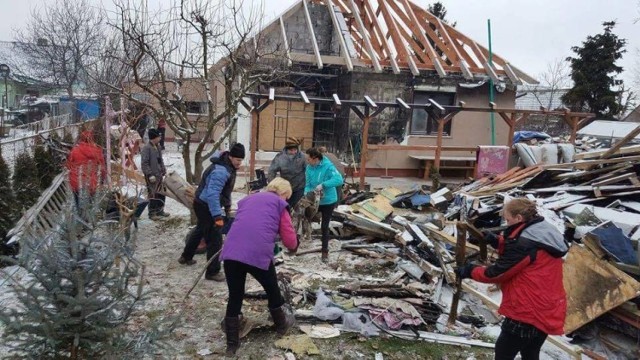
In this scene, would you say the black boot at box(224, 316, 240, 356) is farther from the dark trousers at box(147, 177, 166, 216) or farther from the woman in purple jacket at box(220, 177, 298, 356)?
the dark trousers at box(147, 177, 166, 216)

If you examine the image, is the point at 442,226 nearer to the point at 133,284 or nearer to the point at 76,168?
the point at 133,284

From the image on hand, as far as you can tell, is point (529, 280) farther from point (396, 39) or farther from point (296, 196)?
point (396, 39)

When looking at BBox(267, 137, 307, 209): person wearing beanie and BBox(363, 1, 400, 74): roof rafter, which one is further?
BBox(363, 1, 400, 74): roof rafter

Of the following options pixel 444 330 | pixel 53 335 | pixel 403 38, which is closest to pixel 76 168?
pixel 53 335

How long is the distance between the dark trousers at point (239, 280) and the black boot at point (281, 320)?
0.63ft

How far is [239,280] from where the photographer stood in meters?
4.10

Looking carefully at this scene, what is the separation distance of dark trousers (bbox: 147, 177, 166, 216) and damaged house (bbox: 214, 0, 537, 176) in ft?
22.4

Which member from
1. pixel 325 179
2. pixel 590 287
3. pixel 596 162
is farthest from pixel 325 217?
pixel 596 162

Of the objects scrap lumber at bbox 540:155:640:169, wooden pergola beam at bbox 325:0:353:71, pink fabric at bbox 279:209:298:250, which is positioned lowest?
pink fabric at bbox 279:209:298:250

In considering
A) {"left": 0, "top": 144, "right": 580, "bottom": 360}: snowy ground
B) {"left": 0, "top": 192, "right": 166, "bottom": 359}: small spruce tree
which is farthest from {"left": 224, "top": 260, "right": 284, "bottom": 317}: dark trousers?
{"left": 0, "top": 192, "right": 166, "bottom": 359}: small spruce tree

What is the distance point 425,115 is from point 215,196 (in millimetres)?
12553

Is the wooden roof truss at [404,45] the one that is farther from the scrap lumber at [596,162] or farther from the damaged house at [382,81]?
the scrap lumber at [596,162]

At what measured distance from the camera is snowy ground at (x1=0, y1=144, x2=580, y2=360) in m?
4.44

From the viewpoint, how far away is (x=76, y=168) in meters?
7.19
